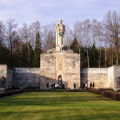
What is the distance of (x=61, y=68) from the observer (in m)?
40.9

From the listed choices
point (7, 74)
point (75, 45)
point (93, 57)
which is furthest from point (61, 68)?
point (75, 45)

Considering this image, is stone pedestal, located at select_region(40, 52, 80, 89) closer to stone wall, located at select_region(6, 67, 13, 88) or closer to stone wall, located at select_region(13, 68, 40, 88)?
stone wall, located at select_region(13, 68, 40, 88)

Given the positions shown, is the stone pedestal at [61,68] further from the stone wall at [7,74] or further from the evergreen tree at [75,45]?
the evergreen tree at [75,45]

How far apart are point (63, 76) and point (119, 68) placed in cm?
1038

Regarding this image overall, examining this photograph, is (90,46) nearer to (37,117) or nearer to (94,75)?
(94,75)

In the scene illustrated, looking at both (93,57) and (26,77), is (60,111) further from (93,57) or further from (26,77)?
(93,57)

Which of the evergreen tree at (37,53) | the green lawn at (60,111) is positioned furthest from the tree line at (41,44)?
the green lawn at (60,111)

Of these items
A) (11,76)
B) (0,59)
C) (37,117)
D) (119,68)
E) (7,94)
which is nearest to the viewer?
(37,117)

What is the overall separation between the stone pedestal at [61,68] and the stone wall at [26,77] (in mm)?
1165

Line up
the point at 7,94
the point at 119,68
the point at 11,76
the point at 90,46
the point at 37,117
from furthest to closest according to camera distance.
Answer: the point at 90,46, the point at 11,76, the point at 119,68, the point at 7,94, the point at 37,117

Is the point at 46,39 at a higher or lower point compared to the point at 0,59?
higher

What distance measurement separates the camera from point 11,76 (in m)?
39.6

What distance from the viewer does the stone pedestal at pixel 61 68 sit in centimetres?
4066

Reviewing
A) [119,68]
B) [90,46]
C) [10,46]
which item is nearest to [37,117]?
[119,68]
